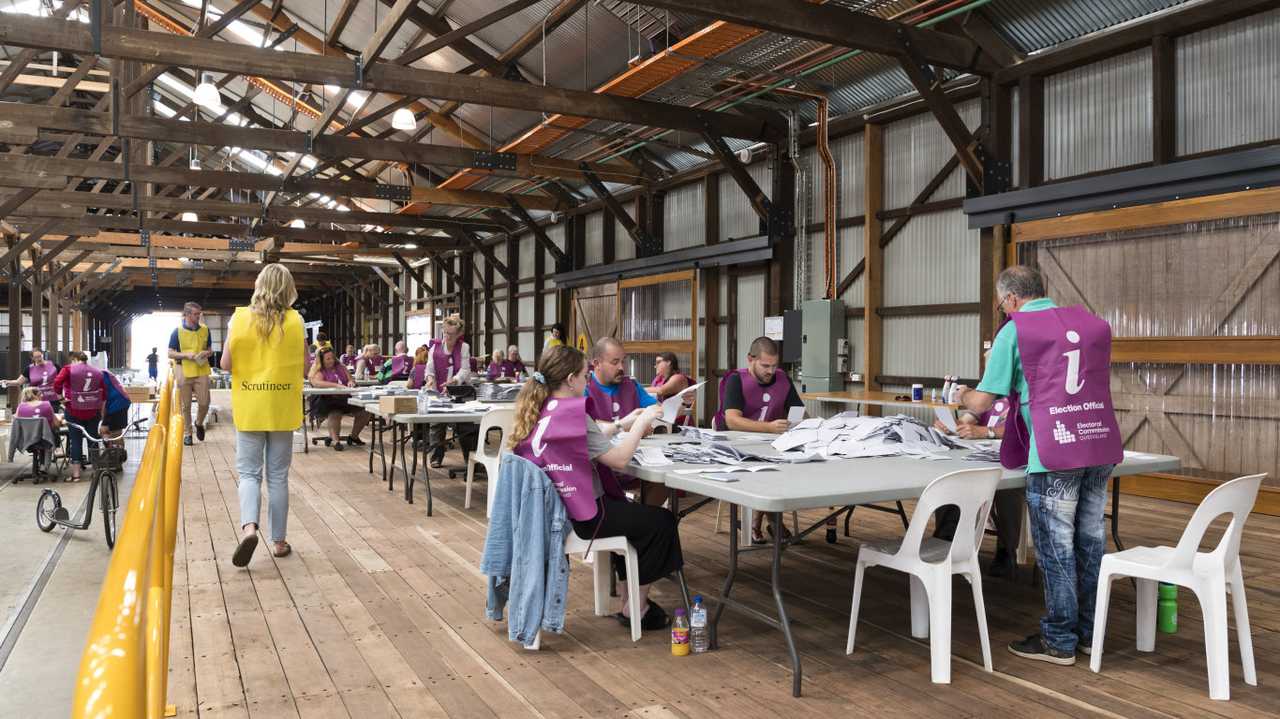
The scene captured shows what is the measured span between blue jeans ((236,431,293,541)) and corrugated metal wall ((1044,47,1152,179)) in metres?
6.47

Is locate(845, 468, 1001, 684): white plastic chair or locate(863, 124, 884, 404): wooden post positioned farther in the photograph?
locate(863, 124, 884, 404): wooden post

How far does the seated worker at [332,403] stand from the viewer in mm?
10117

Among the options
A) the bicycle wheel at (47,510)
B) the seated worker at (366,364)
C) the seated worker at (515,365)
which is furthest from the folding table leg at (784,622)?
the seated worker at (366,364)

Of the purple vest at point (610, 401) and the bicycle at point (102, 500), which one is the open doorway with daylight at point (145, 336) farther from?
the purple vest at point (610, 401)

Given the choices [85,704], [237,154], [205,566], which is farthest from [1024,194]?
[237,154]

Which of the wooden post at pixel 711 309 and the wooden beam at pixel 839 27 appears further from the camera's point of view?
the wooden post at pixel 711 309

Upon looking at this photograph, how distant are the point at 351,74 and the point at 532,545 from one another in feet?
18.7

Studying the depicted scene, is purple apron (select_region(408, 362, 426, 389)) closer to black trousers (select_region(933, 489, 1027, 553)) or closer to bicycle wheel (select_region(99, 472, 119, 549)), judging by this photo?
bicycle wheel (select_region(99, 472, 119, 549))

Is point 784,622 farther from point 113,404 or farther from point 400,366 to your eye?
point 400,366

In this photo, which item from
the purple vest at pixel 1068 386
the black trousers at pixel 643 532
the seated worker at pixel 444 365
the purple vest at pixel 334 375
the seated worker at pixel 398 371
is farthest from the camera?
the seated worker at pixel 398 371

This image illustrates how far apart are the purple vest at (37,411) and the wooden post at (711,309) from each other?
7.13 meters

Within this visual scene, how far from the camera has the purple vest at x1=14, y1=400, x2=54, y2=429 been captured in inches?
294

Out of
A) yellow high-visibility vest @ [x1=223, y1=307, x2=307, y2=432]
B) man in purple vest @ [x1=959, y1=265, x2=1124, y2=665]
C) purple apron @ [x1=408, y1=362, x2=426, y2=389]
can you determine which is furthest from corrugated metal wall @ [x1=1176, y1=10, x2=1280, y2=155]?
purple apron @ [x1=408, y1=362, x2=426, y2=389]

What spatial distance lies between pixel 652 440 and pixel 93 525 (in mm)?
4059
